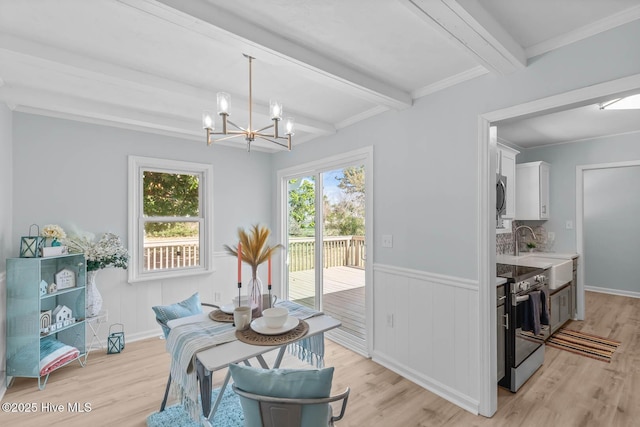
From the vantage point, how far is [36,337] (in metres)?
2.62

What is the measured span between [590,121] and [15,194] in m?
Answer: 5.94

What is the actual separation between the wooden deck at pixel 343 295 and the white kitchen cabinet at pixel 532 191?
2.63 m

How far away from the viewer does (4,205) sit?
2.67 meters

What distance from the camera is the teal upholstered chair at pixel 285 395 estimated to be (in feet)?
4.02

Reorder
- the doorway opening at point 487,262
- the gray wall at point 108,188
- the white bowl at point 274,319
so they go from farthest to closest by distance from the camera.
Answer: the gray wall at point 108,188 < the doorway opening at point 487,262 < the white bowl at point 274,319

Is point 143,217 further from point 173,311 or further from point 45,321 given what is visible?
point 173,311

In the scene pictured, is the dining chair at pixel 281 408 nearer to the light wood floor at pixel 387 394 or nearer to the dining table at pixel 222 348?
the dining table at pixel 222 348

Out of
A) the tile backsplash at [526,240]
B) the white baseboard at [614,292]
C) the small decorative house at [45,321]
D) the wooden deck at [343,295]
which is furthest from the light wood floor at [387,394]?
the white baseboard at [614,292]

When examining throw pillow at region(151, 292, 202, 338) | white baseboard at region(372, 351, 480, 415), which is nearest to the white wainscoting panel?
white baseboard at region(372, 351, 480, 415)

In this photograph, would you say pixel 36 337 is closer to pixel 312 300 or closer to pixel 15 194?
pixel 15 194

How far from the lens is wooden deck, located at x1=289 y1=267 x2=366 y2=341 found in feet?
11.3

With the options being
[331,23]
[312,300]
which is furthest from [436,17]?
[312,300]

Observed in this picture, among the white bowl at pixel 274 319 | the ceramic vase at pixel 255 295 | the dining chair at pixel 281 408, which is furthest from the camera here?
the ceramic vase at pixel 255 295

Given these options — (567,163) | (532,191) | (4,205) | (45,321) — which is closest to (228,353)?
(45,321)
